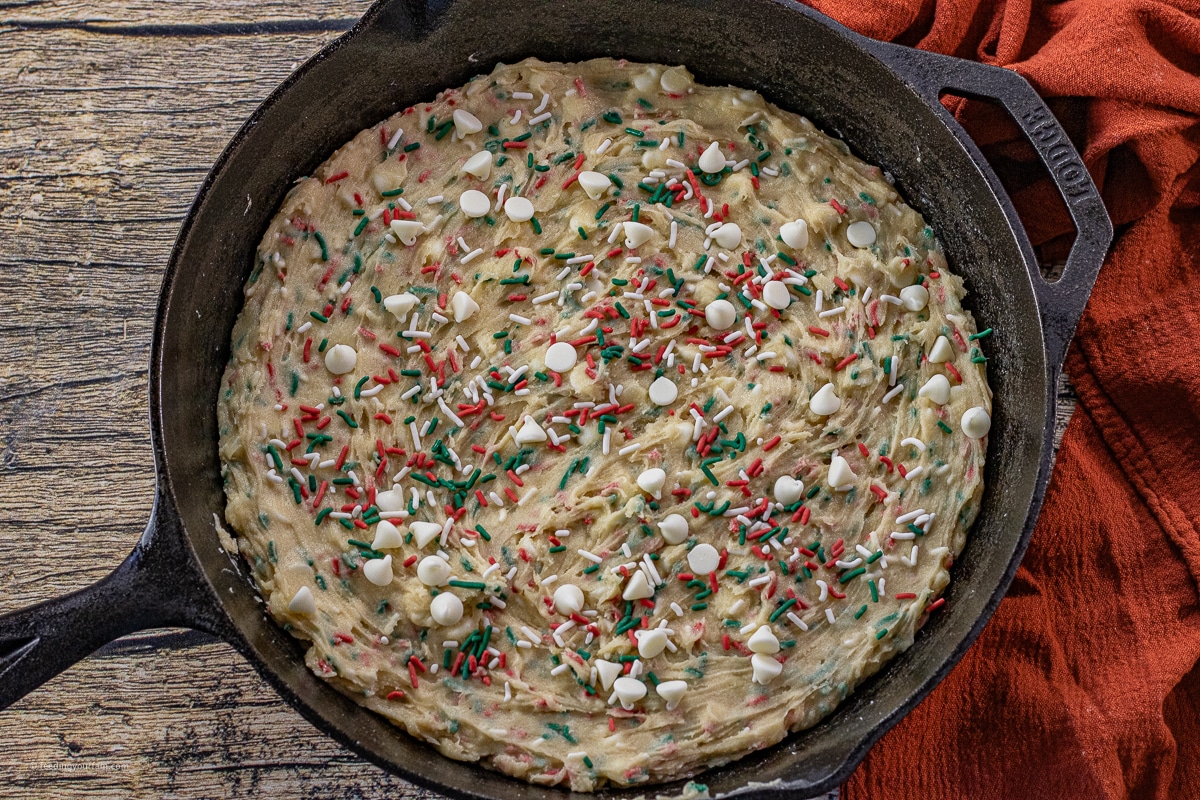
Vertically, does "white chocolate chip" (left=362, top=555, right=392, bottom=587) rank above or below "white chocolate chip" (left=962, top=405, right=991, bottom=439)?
below

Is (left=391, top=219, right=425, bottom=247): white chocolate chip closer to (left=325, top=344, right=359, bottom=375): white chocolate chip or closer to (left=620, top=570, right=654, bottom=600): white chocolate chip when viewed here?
(left=325, top=344, right=359, bottom=375): white chocolate chip

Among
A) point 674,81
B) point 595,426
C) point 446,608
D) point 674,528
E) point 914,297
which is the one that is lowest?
point 446,608

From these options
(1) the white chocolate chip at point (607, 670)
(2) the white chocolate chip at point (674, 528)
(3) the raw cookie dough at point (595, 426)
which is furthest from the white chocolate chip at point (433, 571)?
(2) the white chocolate chip at point (674, 528)

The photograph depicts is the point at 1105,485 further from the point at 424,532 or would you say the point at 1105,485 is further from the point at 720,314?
the point at 424,532

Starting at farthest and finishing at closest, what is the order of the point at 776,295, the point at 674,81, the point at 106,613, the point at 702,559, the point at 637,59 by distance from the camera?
1. the point at 637,59
2. the point at 674,81
3. the point at 776,295
4. the point at 702,559
5. the point at 106,613

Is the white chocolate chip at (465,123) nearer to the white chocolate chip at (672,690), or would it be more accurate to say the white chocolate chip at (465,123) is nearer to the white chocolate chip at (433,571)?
the white chocolate chip at (433,571)

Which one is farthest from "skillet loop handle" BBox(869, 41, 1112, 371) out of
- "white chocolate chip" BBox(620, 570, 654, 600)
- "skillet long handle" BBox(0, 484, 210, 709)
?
"skillet long handle" BBox(0, 484, 210, 709)

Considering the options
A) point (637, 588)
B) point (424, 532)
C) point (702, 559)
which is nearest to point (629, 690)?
point (637, 588)

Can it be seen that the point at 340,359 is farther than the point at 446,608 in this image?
Yes
